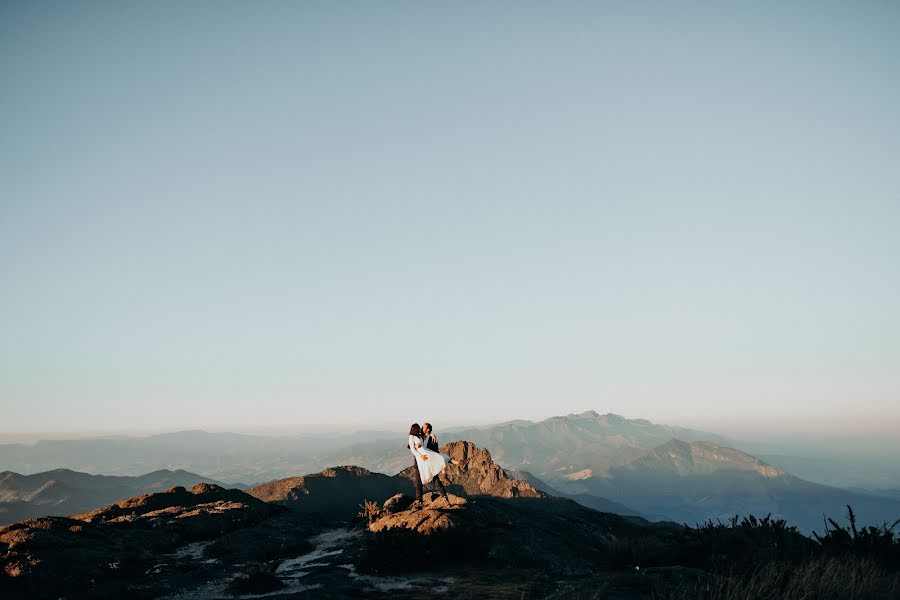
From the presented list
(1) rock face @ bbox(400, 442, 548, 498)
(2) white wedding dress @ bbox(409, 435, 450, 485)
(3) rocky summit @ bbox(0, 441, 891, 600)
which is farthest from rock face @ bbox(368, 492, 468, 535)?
(1) rock face @ bbox(400, 442, 548, 498)

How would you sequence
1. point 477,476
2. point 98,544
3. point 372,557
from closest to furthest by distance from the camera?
point 372,557 → point 98,544 → point 477,476

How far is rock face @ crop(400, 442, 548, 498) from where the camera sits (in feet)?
173

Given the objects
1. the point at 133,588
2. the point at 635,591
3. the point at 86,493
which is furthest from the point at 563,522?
the point at 86,493

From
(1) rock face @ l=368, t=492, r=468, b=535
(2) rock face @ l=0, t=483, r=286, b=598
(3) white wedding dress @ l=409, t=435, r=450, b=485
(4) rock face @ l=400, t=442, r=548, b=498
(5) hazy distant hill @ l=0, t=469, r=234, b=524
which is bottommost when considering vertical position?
(5) hazy distant hill @ l=0, t=469, r=234, b=524

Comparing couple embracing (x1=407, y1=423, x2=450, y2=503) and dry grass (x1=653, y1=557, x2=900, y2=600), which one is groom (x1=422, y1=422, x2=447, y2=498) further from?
dry grass (x1=653, y1=557, x2=900, y2=600)

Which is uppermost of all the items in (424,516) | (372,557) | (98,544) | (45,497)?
(424,516)

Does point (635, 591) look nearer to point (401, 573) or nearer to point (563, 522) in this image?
point (401, 573)

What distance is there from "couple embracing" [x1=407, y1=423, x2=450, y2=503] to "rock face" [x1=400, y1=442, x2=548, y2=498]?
34.5 metres

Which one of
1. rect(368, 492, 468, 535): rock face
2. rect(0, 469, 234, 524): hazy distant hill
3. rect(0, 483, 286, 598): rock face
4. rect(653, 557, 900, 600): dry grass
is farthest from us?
rect(0, 469, 234, 524): hazy distant hill

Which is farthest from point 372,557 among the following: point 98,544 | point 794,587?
point 98,544

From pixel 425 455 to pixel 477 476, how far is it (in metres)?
44.5

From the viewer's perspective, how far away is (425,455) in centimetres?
1775

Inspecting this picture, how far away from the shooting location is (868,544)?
46.5 feet

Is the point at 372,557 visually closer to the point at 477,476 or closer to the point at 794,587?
the point at 794,587
